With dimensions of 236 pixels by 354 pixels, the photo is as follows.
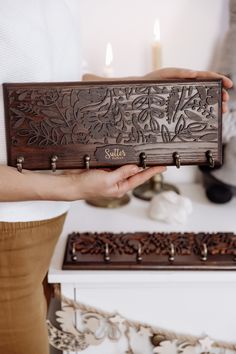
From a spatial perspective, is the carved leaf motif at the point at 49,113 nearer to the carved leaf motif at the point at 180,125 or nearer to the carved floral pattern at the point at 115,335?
the carved leaf motif at the point at 180,125

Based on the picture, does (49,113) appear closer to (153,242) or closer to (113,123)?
(113,123)

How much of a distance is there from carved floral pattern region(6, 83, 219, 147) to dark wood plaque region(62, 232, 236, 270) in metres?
0.29

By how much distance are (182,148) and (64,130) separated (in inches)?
6.1

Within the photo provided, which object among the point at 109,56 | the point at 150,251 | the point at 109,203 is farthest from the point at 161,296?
the point at 109,56

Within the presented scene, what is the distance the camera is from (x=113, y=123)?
0.78m

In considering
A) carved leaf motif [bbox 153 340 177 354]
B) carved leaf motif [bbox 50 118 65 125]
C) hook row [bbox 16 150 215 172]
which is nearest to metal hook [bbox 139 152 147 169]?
hook row [bbox 16 150 215 172]

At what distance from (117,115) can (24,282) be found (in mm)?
279

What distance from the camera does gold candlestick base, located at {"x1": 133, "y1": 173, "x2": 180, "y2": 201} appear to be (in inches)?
49.1

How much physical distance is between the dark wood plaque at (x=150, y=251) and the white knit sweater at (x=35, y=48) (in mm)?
158

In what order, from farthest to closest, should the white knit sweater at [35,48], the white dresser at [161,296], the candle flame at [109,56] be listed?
1. the candle flame at [109,56]
2. the white dresser at [161,296]
3. the white knit sweater at [35,48]

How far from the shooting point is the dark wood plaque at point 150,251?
100 cm

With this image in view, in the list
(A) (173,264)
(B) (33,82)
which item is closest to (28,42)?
(B) (33,82)

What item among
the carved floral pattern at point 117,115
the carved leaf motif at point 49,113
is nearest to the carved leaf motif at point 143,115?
the carved floral pattern at point 117,115

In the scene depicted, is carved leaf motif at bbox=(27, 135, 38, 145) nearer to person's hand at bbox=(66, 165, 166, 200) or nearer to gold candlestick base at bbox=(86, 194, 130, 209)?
person's hand at bbox=(66, 165, 166, 200)
